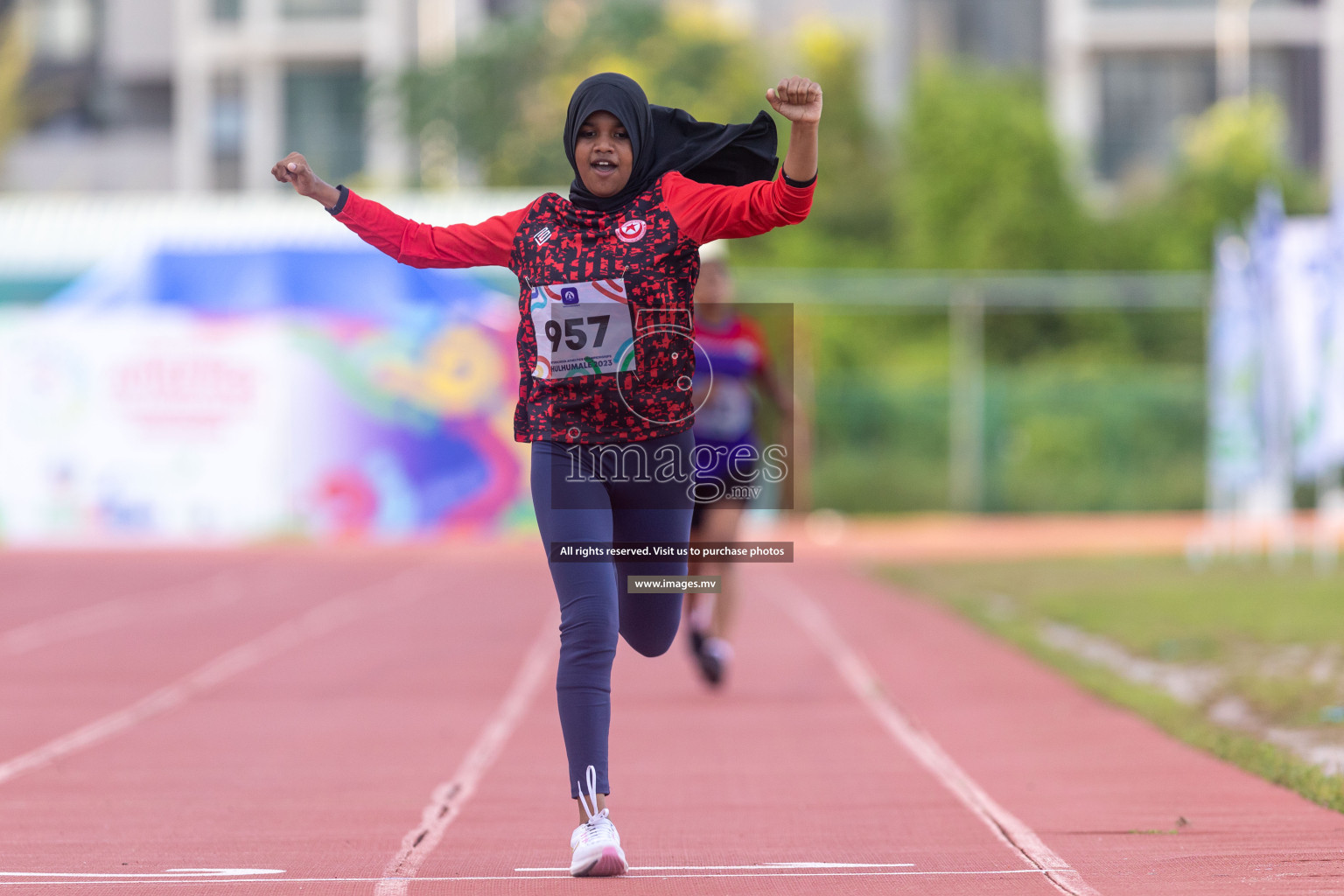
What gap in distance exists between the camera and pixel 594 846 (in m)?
4.55

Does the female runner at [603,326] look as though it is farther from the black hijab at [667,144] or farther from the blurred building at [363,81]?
the blurred building at [363,81]

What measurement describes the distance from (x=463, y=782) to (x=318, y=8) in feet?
133

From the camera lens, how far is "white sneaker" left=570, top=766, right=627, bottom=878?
4.56 meters

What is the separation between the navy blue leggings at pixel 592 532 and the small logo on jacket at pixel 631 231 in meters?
0.54

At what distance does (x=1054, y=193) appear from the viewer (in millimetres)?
34750

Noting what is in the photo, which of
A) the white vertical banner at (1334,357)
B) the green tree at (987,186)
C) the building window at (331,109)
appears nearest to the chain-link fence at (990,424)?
the green tree at (987,186)

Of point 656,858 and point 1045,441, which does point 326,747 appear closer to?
point 656,858

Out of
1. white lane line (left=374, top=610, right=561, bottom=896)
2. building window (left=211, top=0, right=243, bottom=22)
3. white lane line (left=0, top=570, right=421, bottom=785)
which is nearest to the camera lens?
white lane line (left=374, top=610, right=561, bottom=896)

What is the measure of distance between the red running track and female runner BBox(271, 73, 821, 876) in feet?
1.81

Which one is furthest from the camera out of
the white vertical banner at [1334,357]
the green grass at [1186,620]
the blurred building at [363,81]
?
the blurred building at [363,81]

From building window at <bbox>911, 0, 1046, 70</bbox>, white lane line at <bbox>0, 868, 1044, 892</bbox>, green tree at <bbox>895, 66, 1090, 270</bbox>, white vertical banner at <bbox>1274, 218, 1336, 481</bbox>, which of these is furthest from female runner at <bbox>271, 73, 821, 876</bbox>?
building window at <bbox>911, 0, 1046, 70</bbox>

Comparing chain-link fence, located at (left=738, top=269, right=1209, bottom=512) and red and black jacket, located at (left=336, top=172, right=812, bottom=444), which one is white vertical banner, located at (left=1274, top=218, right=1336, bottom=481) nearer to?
chain-link fence, located at (left=738, top=269, right=1209, bottom=512)

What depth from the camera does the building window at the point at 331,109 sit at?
147ft

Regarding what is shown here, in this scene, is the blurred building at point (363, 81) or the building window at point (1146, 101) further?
the building window at point (1146, 101)
